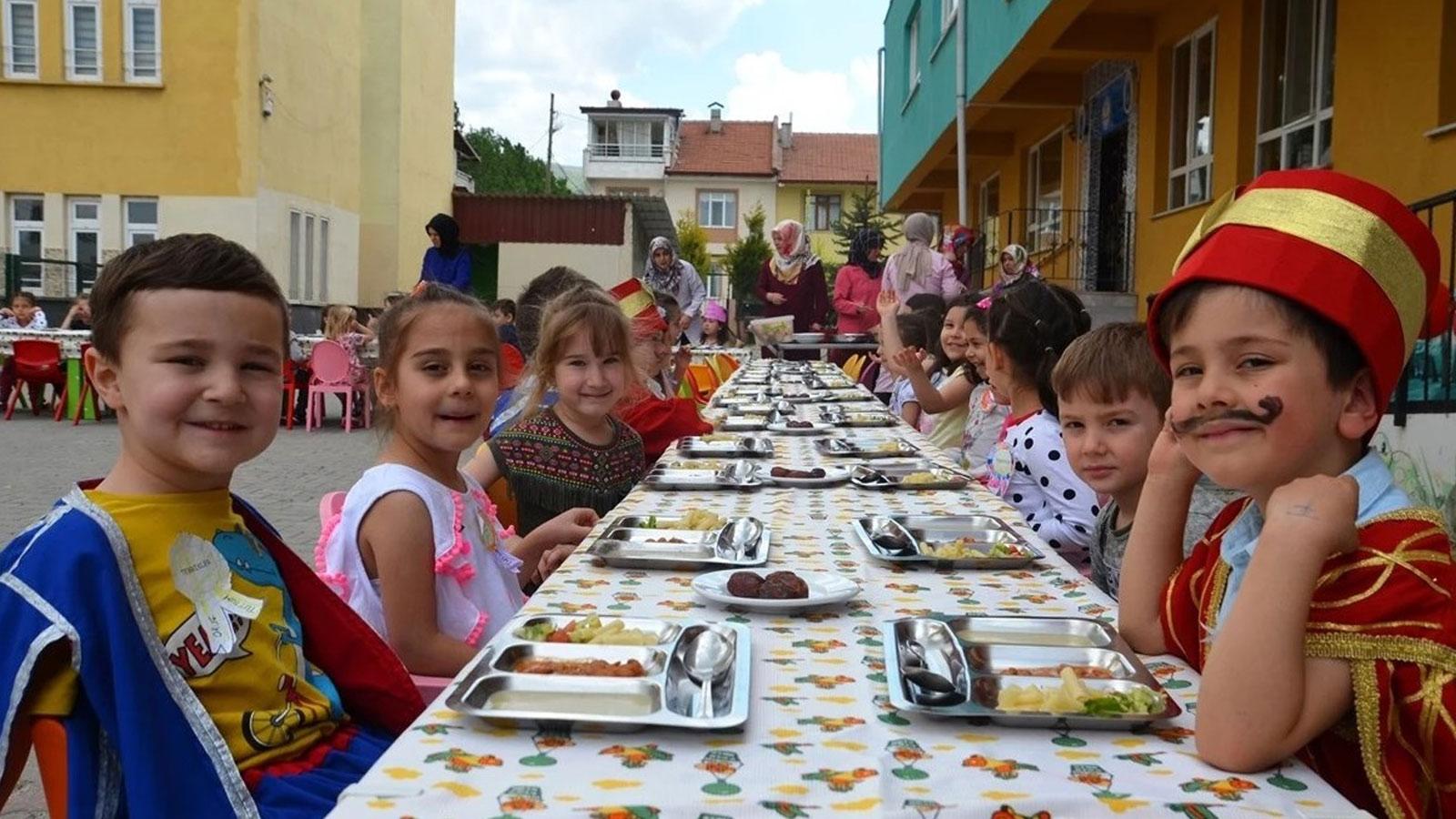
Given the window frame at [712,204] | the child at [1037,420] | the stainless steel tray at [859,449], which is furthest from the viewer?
the window frame at [712,204]

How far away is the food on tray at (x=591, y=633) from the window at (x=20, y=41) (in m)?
23.2

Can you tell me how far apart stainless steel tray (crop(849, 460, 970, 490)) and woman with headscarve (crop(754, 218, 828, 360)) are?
8220 mm

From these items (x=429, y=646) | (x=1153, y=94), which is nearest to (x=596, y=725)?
(x=429, y=646)

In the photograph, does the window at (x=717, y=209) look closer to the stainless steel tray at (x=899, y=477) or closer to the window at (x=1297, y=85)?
the window at (x=1297, y=85)

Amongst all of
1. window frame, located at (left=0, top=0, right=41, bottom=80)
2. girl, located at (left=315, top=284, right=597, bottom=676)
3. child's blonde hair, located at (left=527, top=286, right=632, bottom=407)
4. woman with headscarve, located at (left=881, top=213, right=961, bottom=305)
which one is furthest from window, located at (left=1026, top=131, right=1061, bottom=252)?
window frame, located at (left=0, top=0, right=41, bottom=80)

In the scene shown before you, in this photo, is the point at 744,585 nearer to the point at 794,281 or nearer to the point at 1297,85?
the point at 1297,85

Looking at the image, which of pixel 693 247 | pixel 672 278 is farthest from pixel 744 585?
pixel 693 247

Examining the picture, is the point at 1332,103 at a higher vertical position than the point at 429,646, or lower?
higher

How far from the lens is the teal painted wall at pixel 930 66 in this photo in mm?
11375

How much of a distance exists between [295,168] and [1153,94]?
16940 millimetres

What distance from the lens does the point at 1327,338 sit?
1.41 metres

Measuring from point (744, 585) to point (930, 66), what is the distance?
1663cm

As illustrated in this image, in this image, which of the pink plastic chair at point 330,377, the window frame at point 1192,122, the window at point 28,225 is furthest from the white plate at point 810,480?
the window at point 28,225

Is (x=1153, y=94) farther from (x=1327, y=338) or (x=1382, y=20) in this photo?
(x=1327, y=338)
